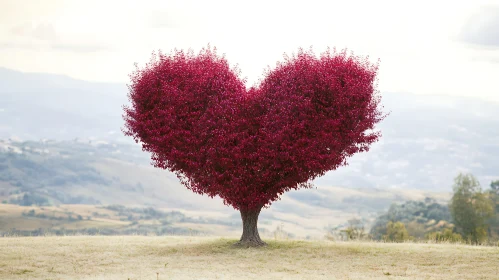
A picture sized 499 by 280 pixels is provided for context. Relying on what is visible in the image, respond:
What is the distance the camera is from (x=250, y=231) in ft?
107

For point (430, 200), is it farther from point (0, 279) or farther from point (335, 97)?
point (0, 279)

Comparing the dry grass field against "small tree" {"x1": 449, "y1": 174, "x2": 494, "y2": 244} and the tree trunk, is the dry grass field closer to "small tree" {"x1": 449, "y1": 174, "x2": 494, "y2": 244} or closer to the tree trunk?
the tree trunk

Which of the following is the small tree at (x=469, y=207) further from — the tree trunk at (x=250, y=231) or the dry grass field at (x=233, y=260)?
the tree trunk at (x=250, y=231)

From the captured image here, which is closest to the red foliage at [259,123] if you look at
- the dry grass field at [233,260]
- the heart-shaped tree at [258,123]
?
the heart-shaped tree at [258,123]

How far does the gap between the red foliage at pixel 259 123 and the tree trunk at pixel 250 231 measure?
113cm

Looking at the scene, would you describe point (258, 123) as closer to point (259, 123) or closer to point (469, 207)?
point (259, 123)

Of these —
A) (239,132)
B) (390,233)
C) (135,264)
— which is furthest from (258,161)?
(390,233)

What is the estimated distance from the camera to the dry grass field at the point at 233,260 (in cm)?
2480

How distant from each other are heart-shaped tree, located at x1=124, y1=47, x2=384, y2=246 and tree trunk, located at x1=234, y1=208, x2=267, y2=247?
0.49 meters

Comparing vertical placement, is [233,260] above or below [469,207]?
below

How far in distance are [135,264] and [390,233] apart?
264 feet

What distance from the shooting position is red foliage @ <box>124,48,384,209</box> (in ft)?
96.8

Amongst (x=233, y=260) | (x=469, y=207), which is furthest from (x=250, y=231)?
(x=469, y=207)

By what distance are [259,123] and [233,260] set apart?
704cm
